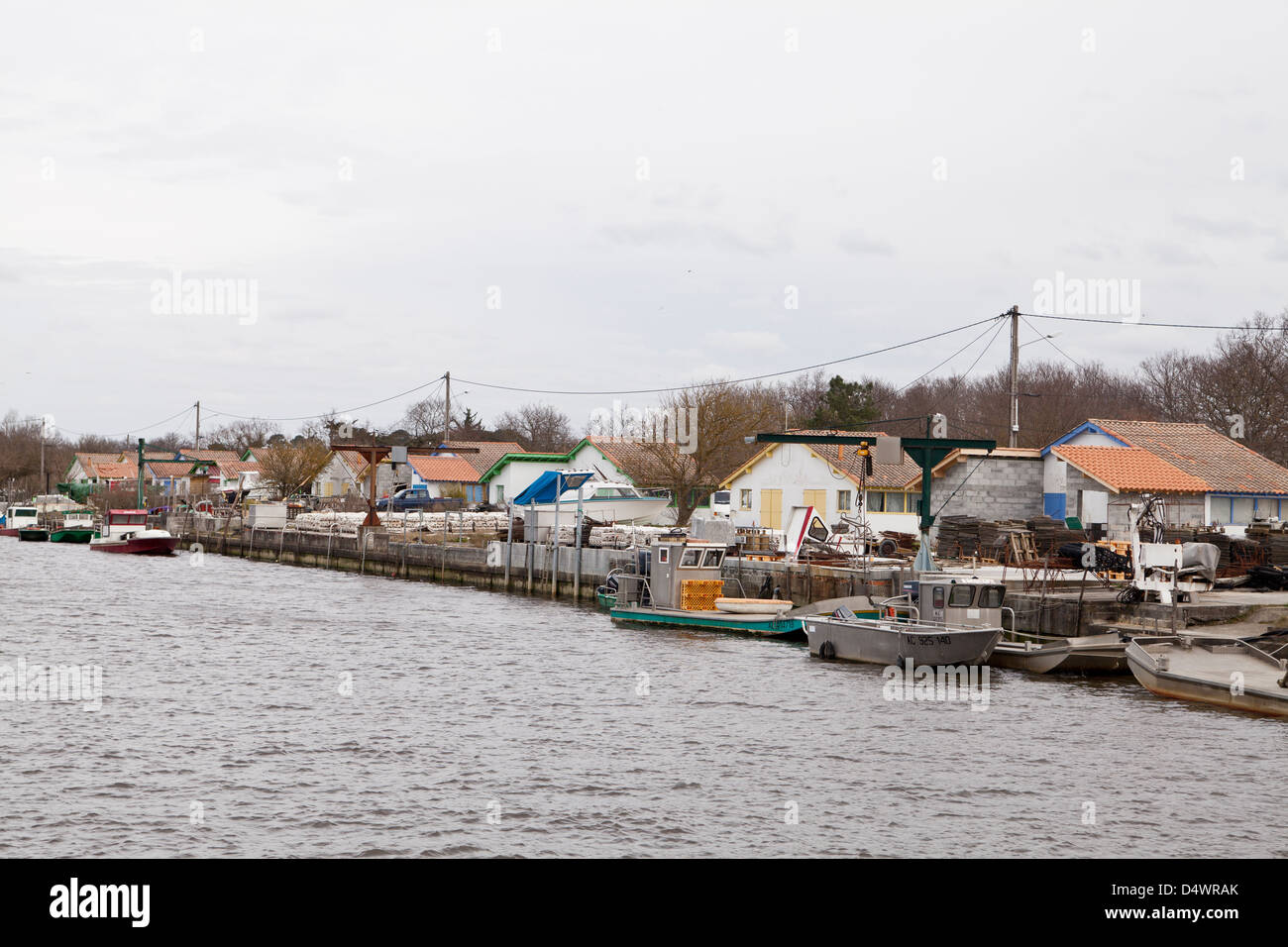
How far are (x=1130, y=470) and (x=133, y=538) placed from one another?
59684mm

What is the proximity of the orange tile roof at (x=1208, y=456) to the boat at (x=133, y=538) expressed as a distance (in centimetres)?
5567

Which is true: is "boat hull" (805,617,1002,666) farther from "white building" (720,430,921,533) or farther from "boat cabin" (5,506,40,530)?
"boat cabin" (5,506,40,530)

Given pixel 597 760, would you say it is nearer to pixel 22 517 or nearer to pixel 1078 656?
pixel 1078 656

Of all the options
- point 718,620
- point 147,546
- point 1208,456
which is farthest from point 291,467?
point 718,620

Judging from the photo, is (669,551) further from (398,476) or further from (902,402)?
(902,402)

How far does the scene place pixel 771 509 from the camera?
5550 cm

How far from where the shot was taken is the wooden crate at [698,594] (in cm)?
3528

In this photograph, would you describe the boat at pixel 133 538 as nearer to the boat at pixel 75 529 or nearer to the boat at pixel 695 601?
the boat at pixel 75 529

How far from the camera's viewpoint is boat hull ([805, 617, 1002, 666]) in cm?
2630

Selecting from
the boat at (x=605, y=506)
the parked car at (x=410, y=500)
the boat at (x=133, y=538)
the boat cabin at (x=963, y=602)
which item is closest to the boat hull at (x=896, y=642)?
the boat cabin at (x=963, y=602)

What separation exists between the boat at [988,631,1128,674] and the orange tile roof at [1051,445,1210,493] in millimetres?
17528
